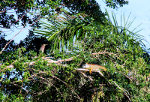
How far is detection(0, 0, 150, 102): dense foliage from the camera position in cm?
520

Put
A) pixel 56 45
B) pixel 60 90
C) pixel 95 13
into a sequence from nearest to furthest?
pixel 60 90 < pixel 56 45 < pixel 95 13

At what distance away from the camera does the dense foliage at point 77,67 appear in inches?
205

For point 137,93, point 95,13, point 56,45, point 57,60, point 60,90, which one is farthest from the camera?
point 95,13

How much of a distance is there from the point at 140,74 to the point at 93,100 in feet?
Answer: 5.47

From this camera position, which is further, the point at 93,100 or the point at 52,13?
the point at 93,100

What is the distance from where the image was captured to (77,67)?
580 cm

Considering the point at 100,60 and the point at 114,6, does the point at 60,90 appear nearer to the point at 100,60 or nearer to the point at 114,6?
the point at 100,60

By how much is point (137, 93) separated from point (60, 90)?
89.8 inches

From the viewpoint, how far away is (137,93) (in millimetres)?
6188

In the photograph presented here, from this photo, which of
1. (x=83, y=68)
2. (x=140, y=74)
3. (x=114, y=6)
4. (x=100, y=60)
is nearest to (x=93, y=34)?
(x=100, y=60)

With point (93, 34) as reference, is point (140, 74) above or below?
below

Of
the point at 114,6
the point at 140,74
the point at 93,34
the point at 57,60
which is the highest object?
the point at 114,6

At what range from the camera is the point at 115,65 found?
255 inches

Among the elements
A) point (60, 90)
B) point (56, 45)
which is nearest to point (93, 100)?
point (60, 90)
